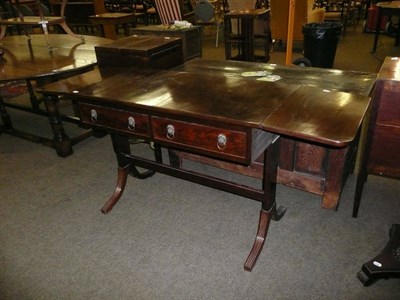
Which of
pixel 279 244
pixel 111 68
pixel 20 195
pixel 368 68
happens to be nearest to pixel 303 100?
pixel 279 244

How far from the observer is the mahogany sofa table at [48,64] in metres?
2.36

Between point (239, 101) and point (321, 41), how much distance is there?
315 centimetres

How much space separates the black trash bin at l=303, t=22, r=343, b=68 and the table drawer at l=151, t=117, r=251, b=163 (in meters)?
3.26

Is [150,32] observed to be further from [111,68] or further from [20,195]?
[20,195]

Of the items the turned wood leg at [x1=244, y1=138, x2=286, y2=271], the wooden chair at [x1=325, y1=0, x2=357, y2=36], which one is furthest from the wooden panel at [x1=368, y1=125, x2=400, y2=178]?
the wooden chair at [x1=325, y1=0, x2=357, y2=36]

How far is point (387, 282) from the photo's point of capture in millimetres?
1488

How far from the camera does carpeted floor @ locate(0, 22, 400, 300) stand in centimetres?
153

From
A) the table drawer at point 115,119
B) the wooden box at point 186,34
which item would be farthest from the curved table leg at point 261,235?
the wooden box at point 186,34

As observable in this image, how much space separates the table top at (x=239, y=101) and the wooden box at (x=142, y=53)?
119 mm

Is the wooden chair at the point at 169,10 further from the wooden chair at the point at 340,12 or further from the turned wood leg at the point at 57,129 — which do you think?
the wooden chair at the point at 340,12

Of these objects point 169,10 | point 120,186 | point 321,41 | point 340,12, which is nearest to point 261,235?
point 120,186

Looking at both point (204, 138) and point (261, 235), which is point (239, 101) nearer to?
point (204, 138)

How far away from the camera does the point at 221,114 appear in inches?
49.3

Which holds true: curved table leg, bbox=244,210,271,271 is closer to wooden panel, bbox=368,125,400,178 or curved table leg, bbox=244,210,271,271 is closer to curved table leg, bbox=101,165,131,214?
wooden panel, bbox=368,125,400,178
